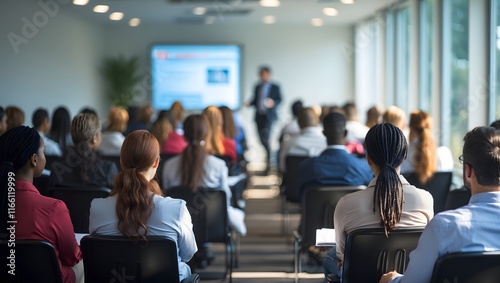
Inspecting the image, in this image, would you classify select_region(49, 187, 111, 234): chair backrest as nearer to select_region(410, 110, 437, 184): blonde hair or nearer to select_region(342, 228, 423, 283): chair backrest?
select_region(342, 228, 423, 283): chair backrest

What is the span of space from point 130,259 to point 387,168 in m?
1.16

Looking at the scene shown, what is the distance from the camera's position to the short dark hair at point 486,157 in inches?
103

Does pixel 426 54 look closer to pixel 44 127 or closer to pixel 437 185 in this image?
pixel 437 185

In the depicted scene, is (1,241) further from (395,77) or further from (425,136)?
(395,77)

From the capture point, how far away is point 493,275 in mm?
2553

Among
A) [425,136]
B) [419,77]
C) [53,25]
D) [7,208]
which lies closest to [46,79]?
[53,25]

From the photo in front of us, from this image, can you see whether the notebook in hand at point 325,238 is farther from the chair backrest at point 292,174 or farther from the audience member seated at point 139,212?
the chair backrest at point 292,174

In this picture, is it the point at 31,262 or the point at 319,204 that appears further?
the point at 319,204

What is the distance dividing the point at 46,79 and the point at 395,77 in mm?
5968

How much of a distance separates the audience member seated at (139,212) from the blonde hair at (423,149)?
8.92 ft

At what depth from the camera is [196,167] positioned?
17.8 ft

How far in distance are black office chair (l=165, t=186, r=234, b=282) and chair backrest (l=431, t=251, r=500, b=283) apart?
2.74 m

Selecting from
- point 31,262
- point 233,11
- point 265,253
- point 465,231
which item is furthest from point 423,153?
point 233,11

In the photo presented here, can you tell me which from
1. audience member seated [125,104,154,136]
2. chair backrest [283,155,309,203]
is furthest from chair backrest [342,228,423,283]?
audience member seated [125,104,154,136]
